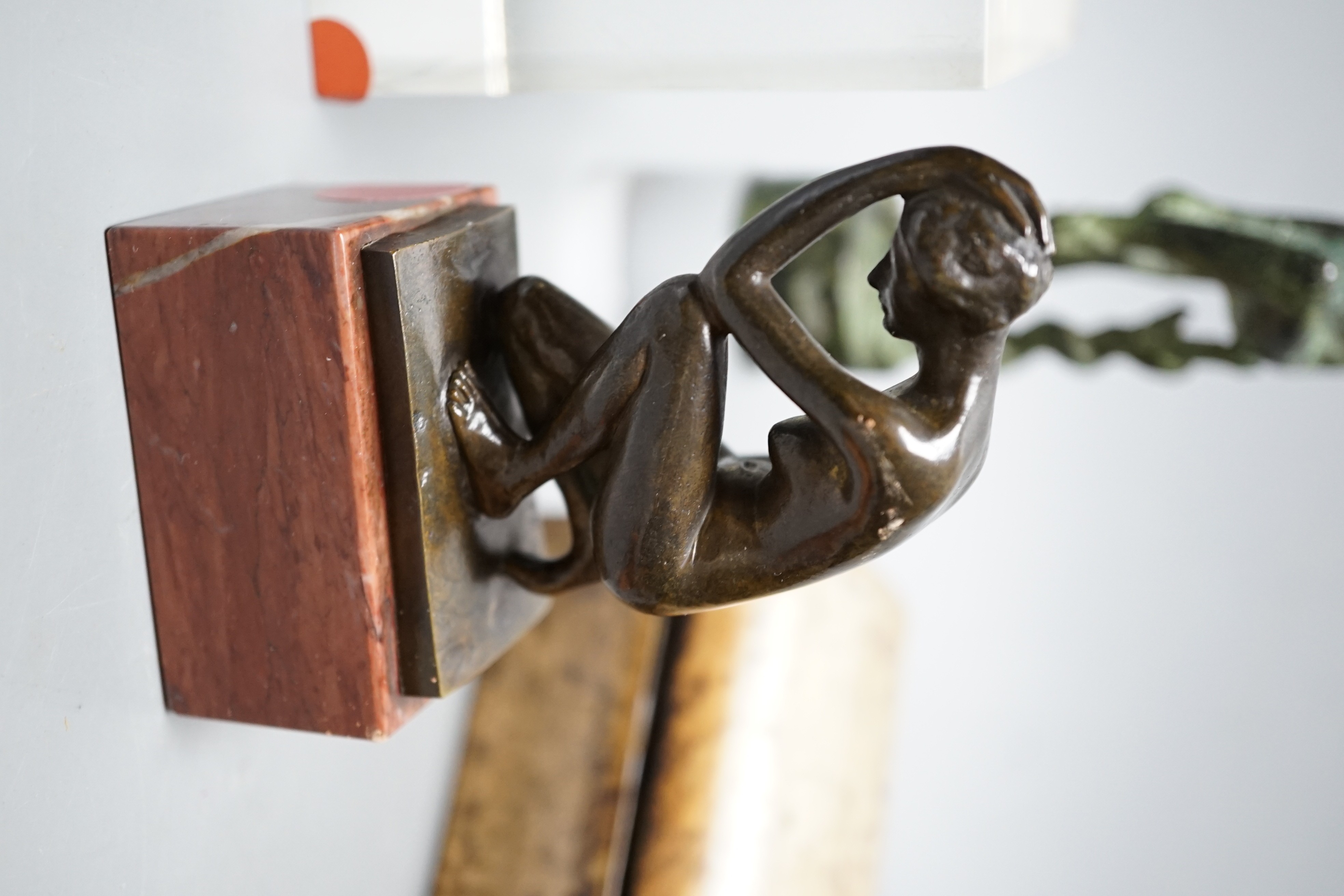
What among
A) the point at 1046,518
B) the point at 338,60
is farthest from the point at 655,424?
the point at 1046,518

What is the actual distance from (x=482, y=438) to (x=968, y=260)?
300 mm

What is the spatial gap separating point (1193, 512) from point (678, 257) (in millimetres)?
730

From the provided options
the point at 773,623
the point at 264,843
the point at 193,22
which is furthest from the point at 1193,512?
the point at 193,22

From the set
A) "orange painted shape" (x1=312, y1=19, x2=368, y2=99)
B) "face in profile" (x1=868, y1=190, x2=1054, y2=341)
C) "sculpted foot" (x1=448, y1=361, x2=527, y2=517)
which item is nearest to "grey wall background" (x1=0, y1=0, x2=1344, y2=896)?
"orange painted shape" (x1=312, y1=19, x2=368, y2=99)

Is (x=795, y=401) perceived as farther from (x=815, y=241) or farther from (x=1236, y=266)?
(x=1236, y=266)

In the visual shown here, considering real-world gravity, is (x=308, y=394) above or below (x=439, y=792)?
above

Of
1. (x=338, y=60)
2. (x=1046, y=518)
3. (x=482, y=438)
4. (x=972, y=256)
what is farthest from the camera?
(x=1046, y=518)

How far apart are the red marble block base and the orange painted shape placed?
208 millimetres

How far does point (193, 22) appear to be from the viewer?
77 cm

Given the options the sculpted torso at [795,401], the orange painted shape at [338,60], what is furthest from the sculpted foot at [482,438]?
the orange painted shape at [338,60]

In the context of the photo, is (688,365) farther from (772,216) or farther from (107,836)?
(107,836)

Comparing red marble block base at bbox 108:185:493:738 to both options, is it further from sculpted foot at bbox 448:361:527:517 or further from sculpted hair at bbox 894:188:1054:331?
sculpted hair at bbox 894:188:1054:331

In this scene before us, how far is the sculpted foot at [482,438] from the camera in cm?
71

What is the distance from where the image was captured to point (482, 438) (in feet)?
2.36
